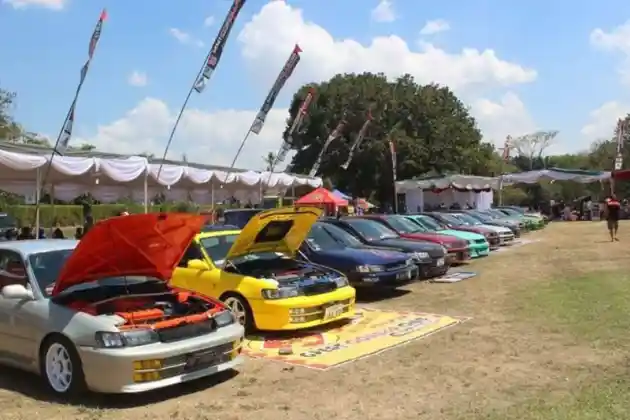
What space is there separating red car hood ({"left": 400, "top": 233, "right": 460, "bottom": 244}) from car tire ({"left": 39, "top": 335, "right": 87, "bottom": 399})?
10.7 m

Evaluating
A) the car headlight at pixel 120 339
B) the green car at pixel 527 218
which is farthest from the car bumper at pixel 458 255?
the green car at pixel 527 218

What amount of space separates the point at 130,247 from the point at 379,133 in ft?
147

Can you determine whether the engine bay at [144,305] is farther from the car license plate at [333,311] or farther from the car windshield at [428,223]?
the car windshield at [428,223]

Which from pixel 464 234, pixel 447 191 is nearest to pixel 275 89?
pixel 464 234

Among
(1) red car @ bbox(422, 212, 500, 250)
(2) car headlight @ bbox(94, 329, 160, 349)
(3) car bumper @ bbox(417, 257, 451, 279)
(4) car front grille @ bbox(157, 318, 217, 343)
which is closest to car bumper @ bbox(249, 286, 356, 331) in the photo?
(4) car front grille @ bbox(157, 318, 217, 343)

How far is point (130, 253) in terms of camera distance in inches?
243

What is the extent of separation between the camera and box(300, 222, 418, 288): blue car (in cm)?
1098

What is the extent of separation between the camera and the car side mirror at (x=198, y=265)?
8994 mm

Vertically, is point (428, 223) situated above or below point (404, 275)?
above

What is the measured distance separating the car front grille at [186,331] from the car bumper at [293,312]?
2039 mm

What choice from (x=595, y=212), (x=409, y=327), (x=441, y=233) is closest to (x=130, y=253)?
(x=409, y=327)

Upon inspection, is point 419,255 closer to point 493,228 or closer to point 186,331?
point 186,331

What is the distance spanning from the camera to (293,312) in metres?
8.16

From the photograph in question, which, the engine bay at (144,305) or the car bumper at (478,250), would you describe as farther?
the car bumper at (478,250)
